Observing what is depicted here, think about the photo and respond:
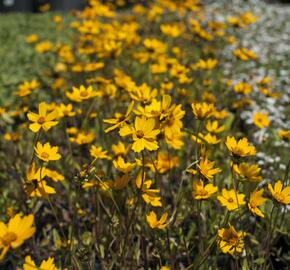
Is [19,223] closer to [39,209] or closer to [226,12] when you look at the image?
[39,209]

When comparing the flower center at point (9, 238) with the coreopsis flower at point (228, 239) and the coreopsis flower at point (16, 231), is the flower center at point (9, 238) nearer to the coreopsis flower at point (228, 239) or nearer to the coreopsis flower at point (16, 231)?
the coreopsis flower at point (16, 231)

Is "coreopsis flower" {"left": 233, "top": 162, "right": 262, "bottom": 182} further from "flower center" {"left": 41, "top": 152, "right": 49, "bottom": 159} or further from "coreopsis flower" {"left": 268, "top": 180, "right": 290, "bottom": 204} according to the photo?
Result: "flower center" {"left": 41, "top": 152, "right": 49, "bottom": 159}

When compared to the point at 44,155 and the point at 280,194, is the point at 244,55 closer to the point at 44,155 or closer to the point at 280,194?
the point at 280,194

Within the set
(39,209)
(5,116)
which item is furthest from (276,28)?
(39,209)

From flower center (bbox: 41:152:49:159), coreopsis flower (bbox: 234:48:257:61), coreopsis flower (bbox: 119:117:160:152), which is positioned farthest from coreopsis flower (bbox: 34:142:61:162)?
coreopsis flower (bbox: 234:48:257:61)

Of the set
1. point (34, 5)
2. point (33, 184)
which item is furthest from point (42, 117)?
point (34, 5)

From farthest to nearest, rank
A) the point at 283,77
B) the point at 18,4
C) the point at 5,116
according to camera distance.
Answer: the point at 18,4 → the point at 283,77 → the point at 5,116

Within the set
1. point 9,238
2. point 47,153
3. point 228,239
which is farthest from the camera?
point 47,153

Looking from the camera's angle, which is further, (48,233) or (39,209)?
(39,209)
